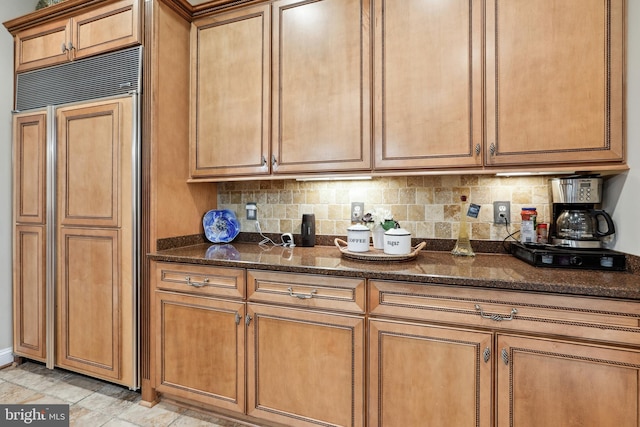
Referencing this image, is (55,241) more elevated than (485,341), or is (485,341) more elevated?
(55,241)

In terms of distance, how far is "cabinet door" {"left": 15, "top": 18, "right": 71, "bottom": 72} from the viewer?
2.13 meters

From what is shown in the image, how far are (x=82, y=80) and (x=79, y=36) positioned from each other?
0.30 metres

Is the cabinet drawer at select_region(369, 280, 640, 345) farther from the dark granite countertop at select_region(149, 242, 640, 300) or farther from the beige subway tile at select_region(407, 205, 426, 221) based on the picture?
the beige subway tile at select_region(407, 205, 426, 221)

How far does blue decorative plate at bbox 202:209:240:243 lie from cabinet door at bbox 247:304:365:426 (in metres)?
0.80

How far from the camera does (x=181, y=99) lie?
2.06 m

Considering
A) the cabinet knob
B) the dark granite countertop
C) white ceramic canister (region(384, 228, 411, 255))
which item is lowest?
the cabinet knob

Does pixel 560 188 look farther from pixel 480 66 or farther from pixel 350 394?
pixel 350 394

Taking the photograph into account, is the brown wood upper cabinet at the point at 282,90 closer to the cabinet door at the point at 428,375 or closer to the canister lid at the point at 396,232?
the canister lid at the point at 396,232

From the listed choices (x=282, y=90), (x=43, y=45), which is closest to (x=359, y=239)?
(x=282, y=90)

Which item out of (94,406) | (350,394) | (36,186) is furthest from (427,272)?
(36,186)

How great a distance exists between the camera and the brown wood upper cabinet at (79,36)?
6.30 ft

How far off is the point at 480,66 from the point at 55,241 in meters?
2.71

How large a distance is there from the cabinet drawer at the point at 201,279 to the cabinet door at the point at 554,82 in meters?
1.39

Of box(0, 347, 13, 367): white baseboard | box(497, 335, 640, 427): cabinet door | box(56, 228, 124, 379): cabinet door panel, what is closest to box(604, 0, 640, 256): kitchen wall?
box(497, 335, 640, 427): cabinet door
